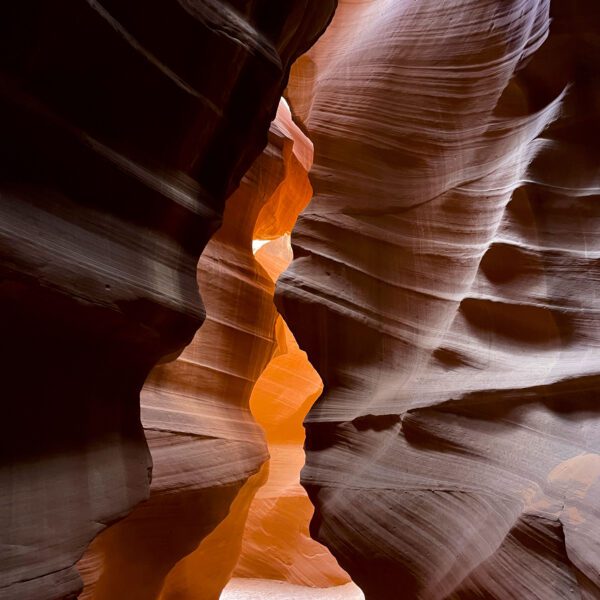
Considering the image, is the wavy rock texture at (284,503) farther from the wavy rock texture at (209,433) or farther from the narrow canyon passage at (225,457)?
the wavy rock texture at (209,433)

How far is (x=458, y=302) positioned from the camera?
2652 mm

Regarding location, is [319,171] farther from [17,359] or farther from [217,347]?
[17,359]

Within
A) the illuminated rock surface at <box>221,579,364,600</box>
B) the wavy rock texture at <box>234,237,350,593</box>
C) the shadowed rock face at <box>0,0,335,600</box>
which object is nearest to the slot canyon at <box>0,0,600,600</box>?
the shadowed rock face at <box>0,0,335,600</box>

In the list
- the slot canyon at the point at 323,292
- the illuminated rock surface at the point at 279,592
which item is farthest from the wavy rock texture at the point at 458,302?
the illuminated rock surface at the point at 279,592

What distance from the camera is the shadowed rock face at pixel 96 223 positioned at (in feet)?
5.10

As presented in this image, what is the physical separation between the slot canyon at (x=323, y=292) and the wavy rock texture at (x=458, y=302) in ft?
0.03

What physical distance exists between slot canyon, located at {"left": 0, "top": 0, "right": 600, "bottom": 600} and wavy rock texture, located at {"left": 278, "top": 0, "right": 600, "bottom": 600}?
0.01 metres

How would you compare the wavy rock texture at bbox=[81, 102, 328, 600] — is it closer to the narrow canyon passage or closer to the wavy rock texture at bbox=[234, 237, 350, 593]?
the narrow canyon passage

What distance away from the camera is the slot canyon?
165 cm

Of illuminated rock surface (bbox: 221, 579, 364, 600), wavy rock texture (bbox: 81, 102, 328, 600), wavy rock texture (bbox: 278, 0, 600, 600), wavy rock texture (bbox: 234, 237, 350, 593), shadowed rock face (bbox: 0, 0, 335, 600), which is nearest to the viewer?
shadowed rock face (bbox: 0, 0, 335, 600)

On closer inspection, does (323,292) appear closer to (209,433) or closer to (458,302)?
(458,302)

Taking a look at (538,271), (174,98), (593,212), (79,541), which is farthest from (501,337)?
(79,541)

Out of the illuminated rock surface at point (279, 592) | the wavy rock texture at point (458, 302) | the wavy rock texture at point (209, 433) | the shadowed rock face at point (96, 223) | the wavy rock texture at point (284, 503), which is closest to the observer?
the shadowed rock face at point (96, 223)

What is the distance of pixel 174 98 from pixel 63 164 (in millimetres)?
484
